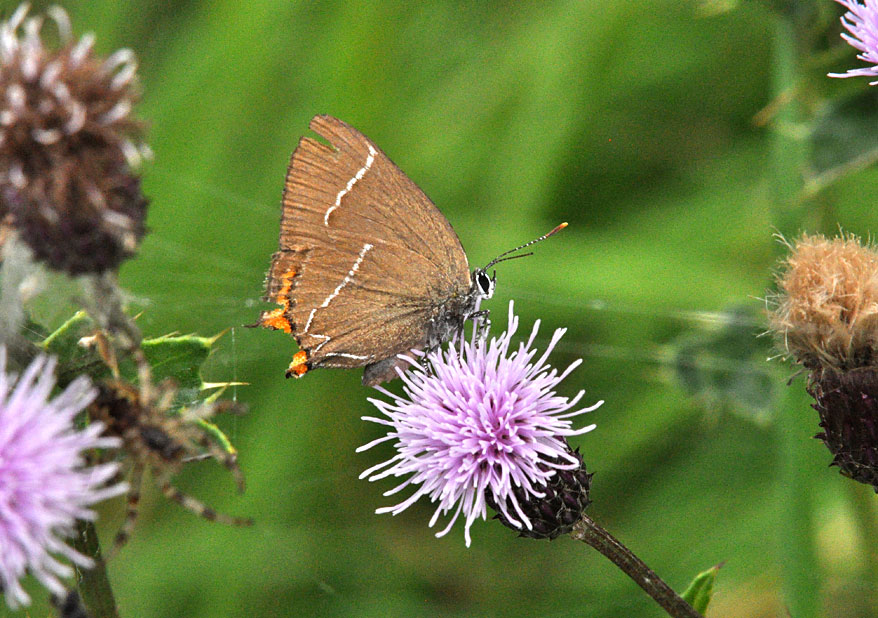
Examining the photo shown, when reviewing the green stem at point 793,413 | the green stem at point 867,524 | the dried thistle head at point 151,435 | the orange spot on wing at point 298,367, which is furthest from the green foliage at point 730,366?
the dried thistle head at point 151,435

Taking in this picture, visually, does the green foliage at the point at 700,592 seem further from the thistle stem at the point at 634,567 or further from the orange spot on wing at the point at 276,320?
the orange spot on wing at the point at 276,320

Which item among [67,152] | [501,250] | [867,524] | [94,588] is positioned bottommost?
[867,524]

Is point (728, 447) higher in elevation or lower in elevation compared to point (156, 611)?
higher

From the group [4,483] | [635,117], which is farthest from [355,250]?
[635,117]

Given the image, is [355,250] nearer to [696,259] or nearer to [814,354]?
[814,354]

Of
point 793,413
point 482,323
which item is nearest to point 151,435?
point 482,323

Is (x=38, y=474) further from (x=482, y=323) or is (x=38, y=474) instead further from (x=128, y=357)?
(x=482, y=323)
